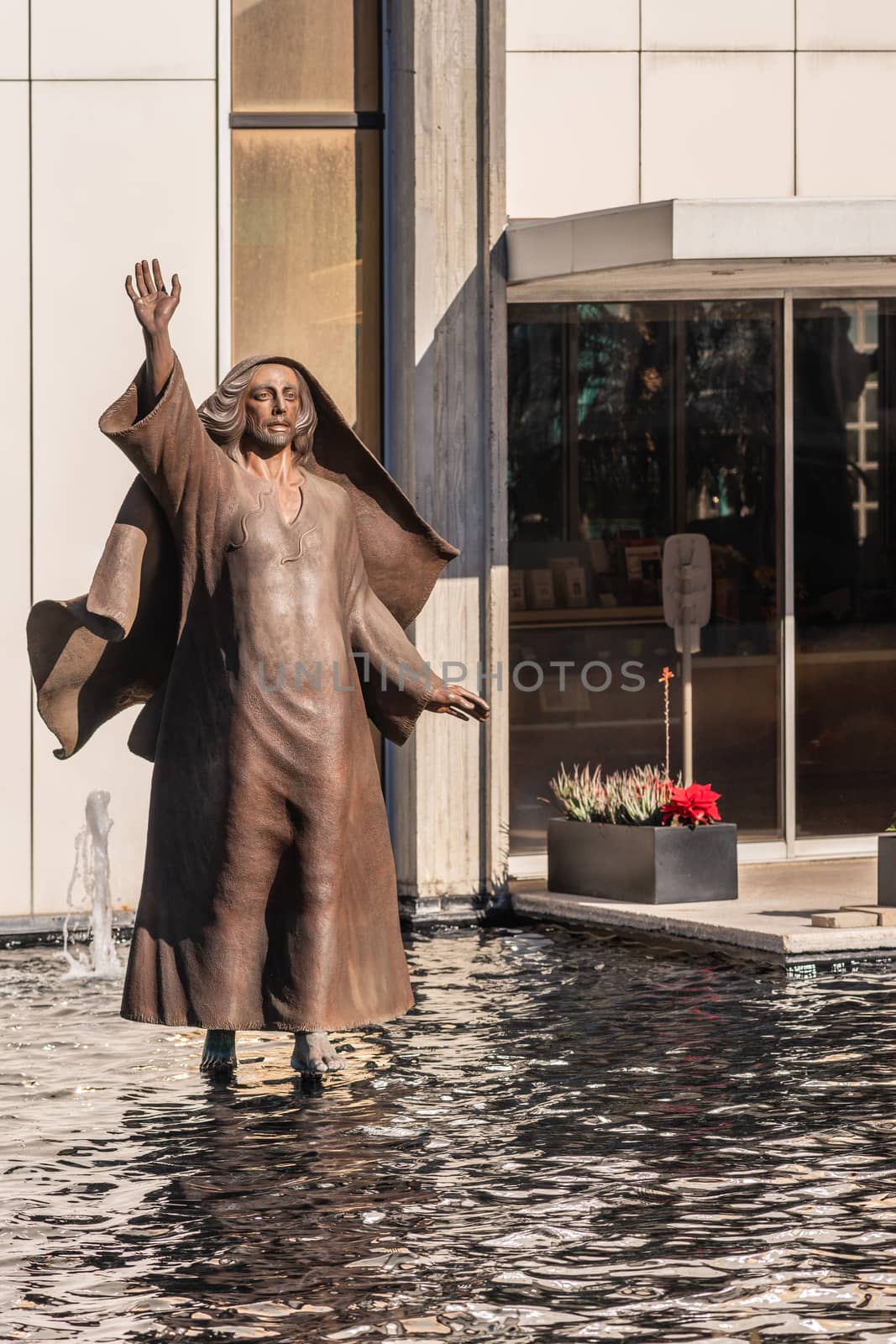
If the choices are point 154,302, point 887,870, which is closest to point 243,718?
point 154,302

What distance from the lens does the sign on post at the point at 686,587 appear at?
11.5 metres

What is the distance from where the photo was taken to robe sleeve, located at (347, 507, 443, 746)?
24.7ft

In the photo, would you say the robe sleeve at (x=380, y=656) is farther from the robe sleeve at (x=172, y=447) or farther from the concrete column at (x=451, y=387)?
the concrete column at (x=451, y=387)

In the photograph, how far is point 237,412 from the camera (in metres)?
7.25

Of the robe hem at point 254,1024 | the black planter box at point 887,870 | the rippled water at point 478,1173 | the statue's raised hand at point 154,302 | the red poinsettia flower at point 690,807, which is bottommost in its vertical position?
the rippled water at point 478,1173

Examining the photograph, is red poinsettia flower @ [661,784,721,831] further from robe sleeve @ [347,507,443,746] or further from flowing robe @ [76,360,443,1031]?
flowing robe @ [76,360,443,1031]

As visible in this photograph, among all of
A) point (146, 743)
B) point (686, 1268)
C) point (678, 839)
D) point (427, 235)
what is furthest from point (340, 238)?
point (686, 1268)

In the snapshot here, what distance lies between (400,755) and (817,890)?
2.12 metres

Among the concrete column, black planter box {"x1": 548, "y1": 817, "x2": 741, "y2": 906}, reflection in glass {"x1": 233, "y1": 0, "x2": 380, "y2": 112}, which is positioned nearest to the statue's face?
the concrete column

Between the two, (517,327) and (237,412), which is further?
(517,327)

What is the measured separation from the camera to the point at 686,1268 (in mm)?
5258

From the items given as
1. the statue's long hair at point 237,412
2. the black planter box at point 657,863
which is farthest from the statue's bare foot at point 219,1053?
the black planter box at point 657,863

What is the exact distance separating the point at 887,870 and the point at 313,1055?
3900 mm

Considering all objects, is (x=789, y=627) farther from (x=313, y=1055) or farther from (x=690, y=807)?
(x=313, y=1055)
